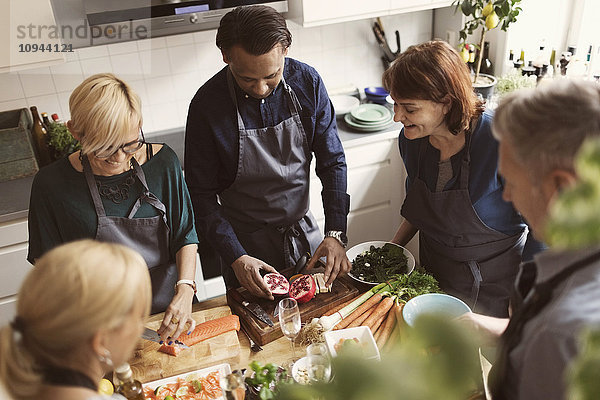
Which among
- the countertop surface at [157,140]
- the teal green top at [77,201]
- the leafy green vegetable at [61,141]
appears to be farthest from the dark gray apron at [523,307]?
the leafy green vegetable at [61,141]

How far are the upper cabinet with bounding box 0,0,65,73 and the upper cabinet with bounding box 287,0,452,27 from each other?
3.82 ft

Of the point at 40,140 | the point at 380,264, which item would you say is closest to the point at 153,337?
the point at 380,264

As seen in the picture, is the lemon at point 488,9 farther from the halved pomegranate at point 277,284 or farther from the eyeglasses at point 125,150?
the eyeglasses at point 125,150

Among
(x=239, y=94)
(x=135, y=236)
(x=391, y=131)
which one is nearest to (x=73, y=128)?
(x=135, y=236)

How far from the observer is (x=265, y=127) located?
188 centimetres

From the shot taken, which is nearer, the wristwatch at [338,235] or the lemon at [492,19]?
the wristwatch at [338,235]

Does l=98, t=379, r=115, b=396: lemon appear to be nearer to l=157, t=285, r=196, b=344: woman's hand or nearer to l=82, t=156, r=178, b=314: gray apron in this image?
l=157, t=285, r=196, b=344: woman's hand

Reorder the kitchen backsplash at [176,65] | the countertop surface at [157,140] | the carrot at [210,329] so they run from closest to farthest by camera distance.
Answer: the carrot at [210,329] < the countertop surface at [157,140] < the kitchen backsplash at [176,65]

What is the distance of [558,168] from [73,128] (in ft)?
4.10

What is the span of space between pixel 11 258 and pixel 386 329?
1.91m

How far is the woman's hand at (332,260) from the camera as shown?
1687 millimetres

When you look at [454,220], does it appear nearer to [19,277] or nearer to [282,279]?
[282,279]

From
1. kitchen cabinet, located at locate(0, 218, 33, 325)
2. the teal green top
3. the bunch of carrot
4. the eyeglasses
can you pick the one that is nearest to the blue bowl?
the bunch of carrot

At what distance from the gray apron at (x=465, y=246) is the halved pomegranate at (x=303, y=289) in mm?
458
